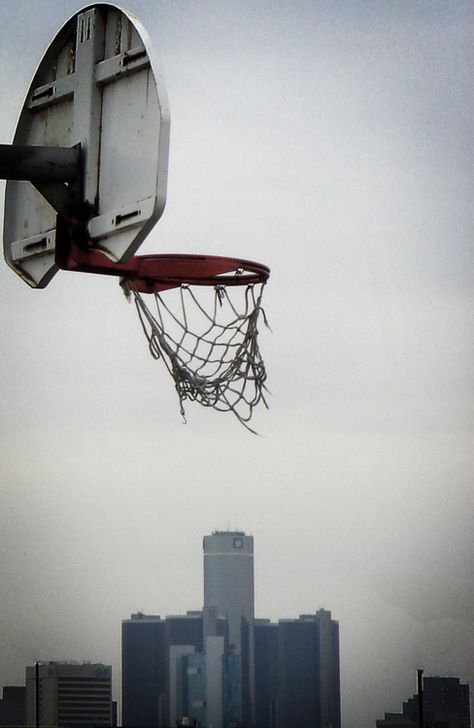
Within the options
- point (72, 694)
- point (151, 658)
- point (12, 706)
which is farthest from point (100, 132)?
point (151, 658)

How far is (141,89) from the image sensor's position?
15.6 feet

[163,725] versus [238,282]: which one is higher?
[238,282]

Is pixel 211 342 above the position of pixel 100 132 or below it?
below

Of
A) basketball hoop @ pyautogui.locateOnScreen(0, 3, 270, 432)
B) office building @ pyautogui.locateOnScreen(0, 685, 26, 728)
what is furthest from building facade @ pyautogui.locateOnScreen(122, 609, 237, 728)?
basketball hoop @ pyautogui.locateOnScreen(0, 3, 270, 432)

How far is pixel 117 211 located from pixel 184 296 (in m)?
1.84

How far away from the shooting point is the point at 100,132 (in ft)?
16.4

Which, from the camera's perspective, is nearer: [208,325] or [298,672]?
[208,325]

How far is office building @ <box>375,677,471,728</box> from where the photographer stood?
18.6m

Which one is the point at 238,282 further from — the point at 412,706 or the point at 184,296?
the point at 412,706

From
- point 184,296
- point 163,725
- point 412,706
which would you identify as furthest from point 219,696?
point 184,296

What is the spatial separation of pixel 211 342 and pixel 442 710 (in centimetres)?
1373

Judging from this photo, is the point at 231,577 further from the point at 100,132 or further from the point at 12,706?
the point at 100,132

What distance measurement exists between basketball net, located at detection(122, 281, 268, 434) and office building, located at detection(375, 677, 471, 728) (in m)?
12.2

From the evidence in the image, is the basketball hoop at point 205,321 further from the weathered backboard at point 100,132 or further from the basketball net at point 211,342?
the weathered backboard at point 100,132
